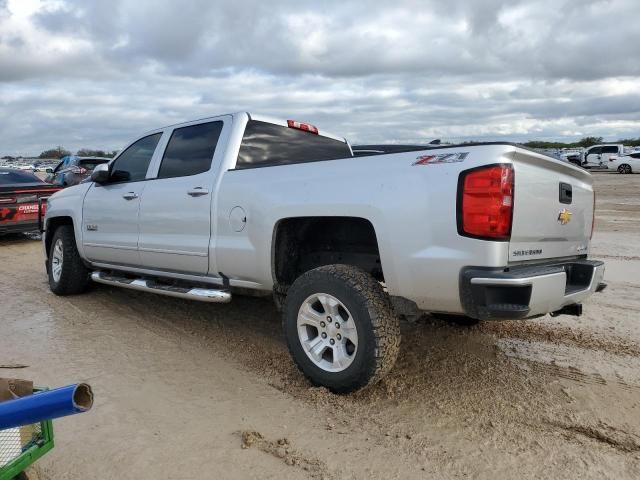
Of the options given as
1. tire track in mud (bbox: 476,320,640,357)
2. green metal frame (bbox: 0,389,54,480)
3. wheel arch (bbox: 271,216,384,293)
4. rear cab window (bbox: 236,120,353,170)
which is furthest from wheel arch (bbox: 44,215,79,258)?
tire track in mud (bbox: 476,320,640,357)

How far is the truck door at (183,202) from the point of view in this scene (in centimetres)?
457

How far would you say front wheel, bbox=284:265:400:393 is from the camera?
3.35m

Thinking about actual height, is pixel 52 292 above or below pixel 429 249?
below

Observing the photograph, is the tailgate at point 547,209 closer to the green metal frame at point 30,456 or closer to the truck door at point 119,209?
the green metal frame at point 30,456

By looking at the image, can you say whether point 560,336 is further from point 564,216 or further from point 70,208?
point 70,208

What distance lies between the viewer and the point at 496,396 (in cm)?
363

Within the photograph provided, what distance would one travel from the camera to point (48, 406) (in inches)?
75.1

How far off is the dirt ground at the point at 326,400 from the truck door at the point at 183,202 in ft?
2.33

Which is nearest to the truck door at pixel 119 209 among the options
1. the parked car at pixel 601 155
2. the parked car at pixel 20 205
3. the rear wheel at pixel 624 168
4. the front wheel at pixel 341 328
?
the front wheel at pixel 341 328

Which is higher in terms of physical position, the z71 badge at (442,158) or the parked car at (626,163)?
the z71 badge at (442,158)

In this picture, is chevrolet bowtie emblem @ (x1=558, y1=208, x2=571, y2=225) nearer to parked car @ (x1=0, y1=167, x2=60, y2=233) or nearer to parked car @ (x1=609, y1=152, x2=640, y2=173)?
parked car @ (x1=0, y1=167, x2=60, y2=233)

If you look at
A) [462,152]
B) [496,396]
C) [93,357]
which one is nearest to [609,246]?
[496,396]

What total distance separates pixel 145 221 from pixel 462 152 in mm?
3144

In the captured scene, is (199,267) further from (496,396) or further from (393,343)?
(496,396)
